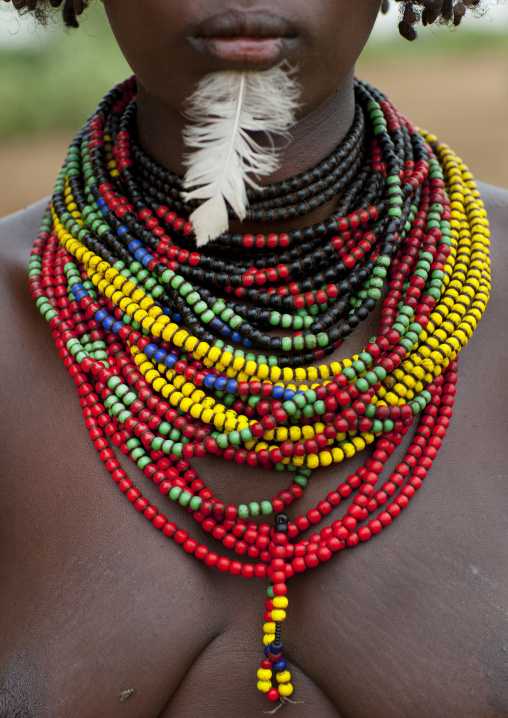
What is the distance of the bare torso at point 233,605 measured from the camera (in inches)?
52.8

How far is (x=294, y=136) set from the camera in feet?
4.86

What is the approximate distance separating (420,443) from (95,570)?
75 centimetres

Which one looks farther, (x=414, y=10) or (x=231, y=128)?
(x=414, y=10)

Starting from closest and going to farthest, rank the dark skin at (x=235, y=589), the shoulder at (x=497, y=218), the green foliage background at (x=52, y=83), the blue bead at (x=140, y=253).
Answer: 1. the dark skin at (x=235, y=589)
2. the blue bead at (x=140, y=253)
3. the shoulder at (x=497, y=218)
4. the green foliage background at (x=52, y=83)

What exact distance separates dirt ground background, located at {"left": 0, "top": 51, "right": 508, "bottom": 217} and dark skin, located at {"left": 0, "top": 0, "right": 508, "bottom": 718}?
7.41m

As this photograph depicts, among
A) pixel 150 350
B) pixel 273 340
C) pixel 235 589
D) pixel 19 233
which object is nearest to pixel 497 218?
pixel 273 340

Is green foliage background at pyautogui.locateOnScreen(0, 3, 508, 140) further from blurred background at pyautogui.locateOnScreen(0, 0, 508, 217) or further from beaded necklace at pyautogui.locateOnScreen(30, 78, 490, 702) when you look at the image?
beaded necklace at pyautogui.locateOnScreen(30, 78, 490, 702)

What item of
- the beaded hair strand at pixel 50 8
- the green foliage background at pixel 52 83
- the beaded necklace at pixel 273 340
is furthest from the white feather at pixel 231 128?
the green foliage background at pixel 52 83

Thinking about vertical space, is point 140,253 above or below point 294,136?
below

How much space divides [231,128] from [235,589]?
0.95 m

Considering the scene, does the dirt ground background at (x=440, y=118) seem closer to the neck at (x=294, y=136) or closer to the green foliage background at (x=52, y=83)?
the green foliage background at (x=52, y=83)

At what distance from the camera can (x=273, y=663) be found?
1.37 m

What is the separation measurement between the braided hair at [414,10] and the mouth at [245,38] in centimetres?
54

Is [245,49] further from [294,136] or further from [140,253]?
[140,253]
